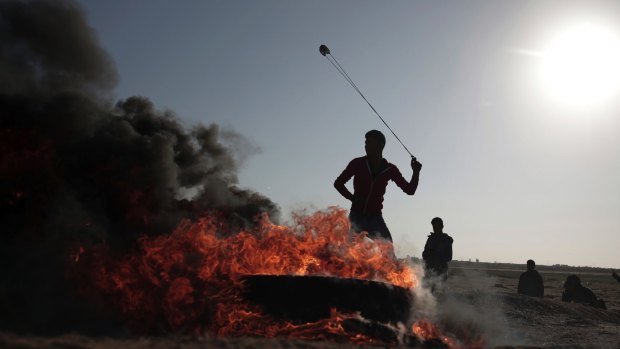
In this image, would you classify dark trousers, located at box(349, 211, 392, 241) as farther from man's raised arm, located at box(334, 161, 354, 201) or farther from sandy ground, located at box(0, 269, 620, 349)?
sandy ground, located at box(0, 269, 620, 349)

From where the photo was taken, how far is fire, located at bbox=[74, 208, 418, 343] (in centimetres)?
668

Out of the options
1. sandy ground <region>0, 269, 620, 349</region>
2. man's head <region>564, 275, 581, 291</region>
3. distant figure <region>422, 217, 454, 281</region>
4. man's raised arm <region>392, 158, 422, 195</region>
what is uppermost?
man's raised arm <region>392, 158, 422, 195</region>

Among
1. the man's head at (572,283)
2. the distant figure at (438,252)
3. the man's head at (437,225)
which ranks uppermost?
the man's head at (437,225)

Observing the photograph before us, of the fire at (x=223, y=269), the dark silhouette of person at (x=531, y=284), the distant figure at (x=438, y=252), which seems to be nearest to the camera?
the fire at (x=223, y=269)

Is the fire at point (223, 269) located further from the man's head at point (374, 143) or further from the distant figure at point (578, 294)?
the distant figure at point (578, 294)

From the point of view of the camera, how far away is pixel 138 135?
1057 centimetres

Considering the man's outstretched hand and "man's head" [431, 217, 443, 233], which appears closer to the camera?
the man's outstretched hand

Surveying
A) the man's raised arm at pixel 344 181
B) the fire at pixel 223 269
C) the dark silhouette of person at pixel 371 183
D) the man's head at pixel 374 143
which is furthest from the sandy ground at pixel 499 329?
the man's head at pixel 374 143

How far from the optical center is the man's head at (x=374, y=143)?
8.52 metres

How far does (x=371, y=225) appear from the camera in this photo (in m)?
8.22

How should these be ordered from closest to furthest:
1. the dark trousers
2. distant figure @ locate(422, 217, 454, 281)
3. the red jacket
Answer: the dark trousers, the red jacket, distant figure @ locate(422, 217, 454, 281)

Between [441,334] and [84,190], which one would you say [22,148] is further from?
[441,334]

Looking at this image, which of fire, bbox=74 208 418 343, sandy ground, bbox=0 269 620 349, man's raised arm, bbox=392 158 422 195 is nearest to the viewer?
sandy ground, bbox=0 269 620 349

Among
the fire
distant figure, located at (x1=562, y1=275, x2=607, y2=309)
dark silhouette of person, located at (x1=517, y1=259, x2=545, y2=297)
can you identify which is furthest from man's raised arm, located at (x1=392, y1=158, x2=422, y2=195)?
distant figure, located at (x1=562, y1=275, x2=607, y2=309)
